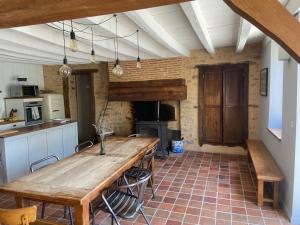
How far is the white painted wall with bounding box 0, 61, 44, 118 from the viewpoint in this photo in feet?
19.8

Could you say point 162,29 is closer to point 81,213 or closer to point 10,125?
point 81,213

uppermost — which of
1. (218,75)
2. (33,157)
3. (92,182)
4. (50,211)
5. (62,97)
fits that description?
(218,75)

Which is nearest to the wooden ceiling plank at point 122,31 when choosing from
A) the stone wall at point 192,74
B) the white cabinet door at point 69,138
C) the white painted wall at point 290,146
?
the stone wall at point 192,74

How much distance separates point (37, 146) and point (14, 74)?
9.80 ft

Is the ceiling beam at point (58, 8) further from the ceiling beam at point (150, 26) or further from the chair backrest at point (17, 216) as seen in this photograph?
the chair backrest at point (17, 216)

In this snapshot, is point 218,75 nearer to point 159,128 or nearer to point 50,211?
point 159,128

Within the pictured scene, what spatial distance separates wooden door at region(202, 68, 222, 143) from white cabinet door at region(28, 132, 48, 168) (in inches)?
148

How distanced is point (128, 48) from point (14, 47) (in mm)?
2099

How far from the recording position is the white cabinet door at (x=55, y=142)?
4.80m

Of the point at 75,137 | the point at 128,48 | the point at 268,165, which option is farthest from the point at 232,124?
the point at 75,137

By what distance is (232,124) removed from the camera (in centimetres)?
570

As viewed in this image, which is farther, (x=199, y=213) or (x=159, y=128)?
(x=159, y=128)

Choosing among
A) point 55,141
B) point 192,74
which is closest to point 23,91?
point 55,141

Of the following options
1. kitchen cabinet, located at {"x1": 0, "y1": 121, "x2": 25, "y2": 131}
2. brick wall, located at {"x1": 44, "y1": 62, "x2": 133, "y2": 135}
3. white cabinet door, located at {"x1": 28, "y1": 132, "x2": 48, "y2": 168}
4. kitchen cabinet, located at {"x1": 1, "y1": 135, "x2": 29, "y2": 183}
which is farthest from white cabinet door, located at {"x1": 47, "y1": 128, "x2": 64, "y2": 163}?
brick wall, located at {"x1": 44, "y1": 62, "x2": 133, "y2": 135}
